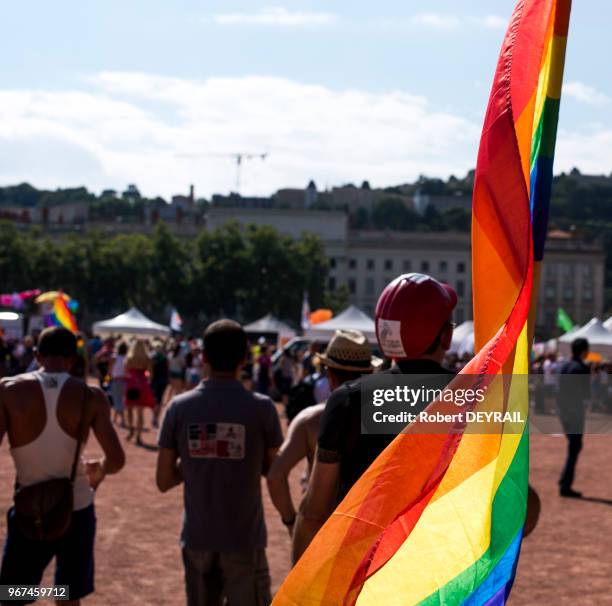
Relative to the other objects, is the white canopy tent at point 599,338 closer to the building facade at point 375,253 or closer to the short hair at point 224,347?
the short hair at point 224,347

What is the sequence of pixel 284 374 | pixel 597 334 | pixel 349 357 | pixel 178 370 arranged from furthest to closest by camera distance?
pixel 597 334, pixel 284 374, pixel 178 370, pixel 349 357

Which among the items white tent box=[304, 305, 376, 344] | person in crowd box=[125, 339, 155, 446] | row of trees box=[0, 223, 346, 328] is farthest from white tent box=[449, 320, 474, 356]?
row of trees box=[0, 223, 346, 328]

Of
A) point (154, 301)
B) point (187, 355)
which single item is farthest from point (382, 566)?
point (154, 301)

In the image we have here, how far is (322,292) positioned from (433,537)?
10710 cm

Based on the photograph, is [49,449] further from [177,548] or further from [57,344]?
[177,548]

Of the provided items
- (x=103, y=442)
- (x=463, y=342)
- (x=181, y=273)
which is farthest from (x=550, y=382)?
A: (x=181, y=273)

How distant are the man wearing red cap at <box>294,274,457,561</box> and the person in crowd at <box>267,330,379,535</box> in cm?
78

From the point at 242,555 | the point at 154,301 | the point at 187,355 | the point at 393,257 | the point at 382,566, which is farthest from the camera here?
the point at 393,257

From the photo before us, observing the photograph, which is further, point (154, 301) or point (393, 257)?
point (393, 257)

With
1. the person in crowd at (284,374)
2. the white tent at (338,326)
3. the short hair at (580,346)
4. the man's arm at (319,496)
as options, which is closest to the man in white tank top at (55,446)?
the man's arm at (319,496)

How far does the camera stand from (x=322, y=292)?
109375mm

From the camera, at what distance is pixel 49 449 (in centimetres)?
516

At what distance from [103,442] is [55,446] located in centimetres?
24

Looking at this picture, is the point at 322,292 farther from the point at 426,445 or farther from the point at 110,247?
the point at 426,445
